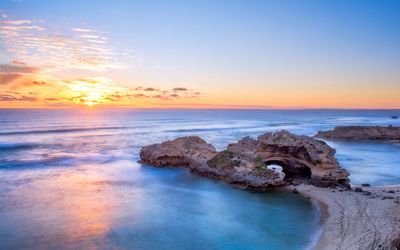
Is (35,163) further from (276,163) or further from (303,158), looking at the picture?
(303,158)

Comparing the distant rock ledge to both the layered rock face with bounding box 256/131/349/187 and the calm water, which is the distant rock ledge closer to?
the layered rock face with bounding box 256/131/349/187

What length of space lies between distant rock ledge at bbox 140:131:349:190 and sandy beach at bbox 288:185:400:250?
142cm

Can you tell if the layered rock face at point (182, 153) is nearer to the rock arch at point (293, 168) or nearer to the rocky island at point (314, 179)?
the rocky island at point (314, 179)

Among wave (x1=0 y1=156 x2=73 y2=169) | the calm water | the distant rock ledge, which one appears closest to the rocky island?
the distant rock ledge

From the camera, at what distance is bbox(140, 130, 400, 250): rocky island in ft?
53.8

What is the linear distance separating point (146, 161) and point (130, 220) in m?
17.1

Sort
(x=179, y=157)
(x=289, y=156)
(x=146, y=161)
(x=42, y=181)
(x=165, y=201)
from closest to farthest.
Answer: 1. (x=165, y=201)
2. (x=289, y=156)
3. (x=42, y=181)
4. (x=179, y=157)
5. (x=146, y=161)

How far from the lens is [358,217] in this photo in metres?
18.2

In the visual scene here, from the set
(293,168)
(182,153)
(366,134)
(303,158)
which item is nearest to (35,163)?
(182,153)

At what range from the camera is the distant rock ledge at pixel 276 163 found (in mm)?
24734

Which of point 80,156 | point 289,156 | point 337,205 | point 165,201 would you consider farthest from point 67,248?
point 80,156

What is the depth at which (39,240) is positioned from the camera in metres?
16.3

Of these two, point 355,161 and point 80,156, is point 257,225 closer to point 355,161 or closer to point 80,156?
point 355,161

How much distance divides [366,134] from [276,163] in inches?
1628
